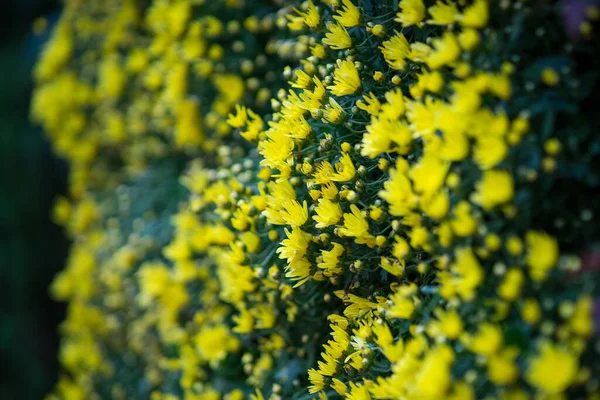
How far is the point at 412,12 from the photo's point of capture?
1.23 metres

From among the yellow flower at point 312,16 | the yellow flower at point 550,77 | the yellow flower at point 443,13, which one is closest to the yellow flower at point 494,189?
the yellow flower at point 550,77

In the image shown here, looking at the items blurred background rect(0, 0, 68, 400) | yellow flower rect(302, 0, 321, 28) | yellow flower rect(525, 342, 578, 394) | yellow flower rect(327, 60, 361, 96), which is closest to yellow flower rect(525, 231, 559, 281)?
yellow flower rect(525, 342, 578, 394)

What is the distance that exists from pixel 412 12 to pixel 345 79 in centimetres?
21

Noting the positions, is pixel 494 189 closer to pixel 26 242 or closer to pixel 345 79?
pixel 345 79

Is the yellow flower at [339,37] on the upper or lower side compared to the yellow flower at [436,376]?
upper

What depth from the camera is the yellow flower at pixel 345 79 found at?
1340mm

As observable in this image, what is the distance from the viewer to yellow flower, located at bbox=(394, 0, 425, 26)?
4.01ft

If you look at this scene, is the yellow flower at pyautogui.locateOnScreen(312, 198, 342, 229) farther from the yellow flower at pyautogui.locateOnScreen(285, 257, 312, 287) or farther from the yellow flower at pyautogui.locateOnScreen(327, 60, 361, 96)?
the yellow flower at pyautogui.locateOnScreen(327, 60, 361, 96)

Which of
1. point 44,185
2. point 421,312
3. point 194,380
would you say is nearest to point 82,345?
point 194,380

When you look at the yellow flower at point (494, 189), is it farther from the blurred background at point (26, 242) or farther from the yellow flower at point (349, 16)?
the blurred background at point (26, 242)

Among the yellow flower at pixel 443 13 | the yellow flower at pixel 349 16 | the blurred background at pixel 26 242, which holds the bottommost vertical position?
the blurred background at pixel 26 242

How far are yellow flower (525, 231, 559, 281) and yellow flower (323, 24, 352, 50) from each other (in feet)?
2.04

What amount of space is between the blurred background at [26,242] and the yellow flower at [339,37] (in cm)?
285

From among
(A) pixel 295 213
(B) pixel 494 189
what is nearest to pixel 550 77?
(B) pixel 494 189
